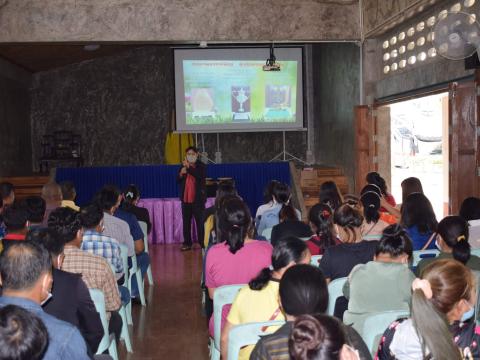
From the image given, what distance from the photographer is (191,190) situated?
8.24m

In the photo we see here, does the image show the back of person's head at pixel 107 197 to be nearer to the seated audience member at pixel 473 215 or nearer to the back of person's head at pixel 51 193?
the back of person's head at pixel 51 193

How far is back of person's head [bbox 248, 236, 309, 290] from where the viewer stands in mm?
2471

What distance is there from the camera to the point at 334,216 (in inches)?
142

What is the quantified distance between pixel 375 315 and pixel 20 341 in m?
1.41

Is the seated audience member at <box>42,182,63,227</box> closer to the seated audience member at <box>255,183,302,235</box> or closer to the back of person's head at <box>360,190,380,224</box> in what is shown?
the seated audience member at <box>255,183,302,235</box>

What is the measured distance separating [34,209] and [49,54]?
7.92 m

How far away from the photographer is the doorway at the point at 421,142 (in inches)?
448

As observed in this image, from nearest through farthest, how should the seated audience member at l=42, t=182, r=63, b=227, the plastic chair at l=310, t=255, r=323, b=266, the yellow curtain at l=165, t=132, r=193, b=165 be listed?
1. the plastic chair at l=310, t=255, r=323, b=266
2. the seated audience member at l=42, t=182, r=63, b=227
3. the yellow curtain at l=165, t=132, r=193, b=165

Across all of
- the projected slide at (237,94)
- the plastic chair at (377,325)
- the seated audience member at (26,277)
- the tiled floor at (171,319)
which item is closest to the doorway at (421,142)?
the projected slide at (237,94)

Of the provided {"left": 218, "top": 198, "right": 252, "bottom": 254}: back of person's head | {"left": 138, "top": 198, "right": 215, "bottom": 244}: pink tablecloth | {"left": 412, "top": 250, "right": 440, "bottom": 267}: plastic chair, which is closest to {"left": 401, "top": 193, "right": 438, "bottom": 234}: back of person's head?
{"left": 412, "top": 250, "right": 440, "bottom": 267}: plastic chair

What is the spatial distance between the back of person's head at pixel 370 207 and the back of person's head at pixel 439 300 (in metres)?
2.46

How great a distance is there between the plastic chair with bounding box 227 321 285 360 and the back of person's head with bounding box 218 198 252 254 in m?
1.00

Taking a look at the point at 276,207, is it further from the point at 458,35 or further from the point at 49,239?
the point at 49,239

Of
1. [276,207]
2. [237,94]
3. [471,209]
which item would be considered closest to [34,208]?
[276,207]
